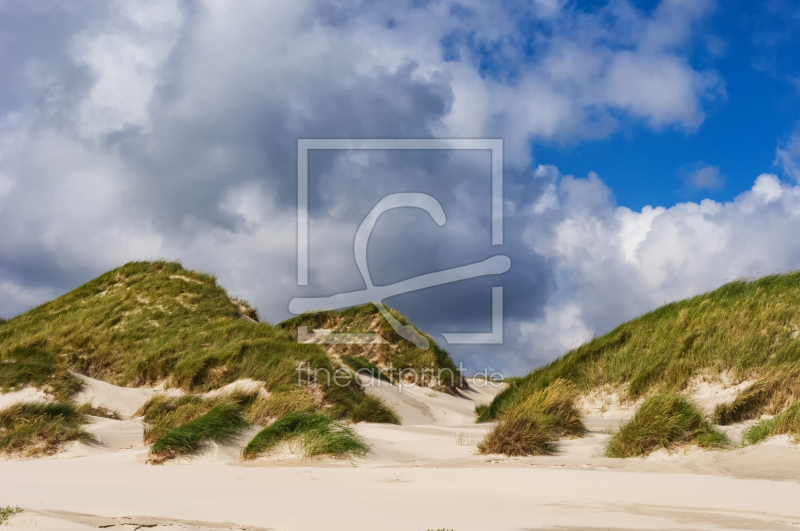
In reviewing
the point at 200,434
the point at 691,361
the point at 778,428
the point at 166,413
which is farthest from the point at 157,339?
the point at 778,428

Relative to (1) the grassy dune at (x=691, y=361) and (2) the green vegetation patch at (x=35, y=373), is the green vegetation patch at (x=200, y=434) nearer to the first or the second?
(1) the grassy dune at (x=691, y=361)

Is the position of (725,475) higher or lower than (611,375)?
lower

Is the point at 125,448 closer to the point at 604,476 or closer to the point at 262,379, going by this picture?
the point at 262,379

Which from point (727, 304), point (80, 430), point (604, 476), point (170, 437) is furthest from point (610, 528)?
point (727, 304)

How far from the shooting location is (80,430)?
25.7ft

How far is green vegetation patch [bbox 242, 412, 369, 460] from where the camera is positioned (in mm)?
6305

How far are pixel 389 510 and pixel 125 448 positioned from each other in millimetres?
5328

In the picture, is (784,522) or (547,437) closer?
(784,522)

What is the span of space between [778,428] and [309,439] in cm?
488

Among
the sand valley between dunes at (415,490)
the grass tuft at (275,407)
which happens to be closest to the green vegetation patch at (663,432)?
the sand valley between dunes at (415,490)

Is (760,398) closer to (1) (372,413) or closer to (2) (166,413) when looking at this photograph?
(1) (372,413)

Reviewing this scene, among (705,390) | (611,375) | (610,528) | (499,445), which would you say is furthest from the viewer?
(611,375)

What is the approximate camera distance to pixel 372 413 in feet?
34.4

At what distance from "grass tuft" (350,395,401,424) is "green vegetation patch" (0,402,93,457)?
4222 mm
